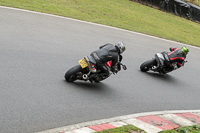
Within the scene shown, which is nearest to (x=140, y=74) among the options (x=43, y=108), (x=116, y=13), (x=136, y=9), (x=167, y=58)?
(x=167, y=58)

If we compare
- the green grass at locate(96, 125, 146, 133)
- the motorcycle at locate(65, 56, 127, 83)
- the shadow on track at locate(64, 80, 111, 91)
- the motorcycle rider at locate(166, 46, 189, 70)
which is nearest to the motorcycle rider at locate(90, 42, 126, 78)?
the motorcycle at locate(65, 56, 127, 83)

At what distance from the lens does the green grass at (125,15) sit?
59.3ft

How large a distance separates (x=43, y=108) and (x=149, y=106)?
328 cm

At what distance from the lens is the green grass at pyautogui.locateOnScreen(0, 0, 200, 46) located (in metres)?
18.1

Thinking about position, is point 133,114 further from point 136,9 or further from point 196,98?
point 136,9

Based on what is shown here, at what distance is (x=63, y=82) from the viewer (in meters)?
8.64

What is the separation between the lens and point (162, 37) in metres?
18.8

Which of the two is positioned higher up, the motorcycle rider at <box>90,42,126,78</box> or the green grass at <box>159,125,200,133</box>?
the motorcycle rider at <box>90,42,126,78</box>

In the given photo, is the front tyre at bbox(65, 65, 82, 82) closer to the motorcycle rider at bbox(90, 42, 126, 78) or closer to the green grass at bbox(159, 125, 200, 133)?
the motorcycle rider at bbox(90, 42, 126, 78)

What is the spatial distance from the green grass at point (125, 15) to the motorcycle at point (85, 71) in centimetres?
899

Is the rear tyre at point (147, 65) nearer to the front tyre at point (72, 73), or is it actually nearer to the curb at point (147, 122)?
the curb at point (147, 122)

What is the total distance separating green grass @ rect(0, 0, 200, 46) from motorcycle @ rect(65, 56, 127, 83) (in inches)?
354

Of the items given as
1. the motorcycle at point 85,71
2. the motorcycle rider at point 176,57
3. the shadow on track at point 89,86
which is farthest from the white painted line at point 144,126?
the motorcycle rider at point 176,57

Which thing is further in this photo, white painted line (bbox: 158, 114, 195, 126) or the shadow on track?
the shadow on track
